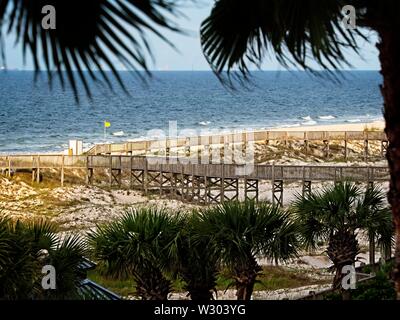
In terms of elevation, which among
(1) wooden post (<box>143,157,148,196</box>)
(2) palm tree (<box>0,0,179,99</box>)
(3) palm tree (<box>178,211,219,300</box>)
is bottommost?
(1) wooden post (<box>143,157,148,196</box>)

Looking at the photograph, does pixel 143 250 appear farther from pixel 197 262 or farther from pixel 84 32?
pixel 84 32

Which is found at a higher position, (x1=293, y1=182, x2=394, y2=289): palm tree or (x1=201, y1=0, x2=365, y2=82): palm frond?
(x1=201, y1=0, x2=365, y2=82): palm frond

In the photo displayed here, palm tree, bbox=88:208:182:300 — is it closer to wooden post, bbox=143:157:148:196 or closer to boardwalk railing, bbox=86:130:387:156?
wooden post, bbox=143:157:148:196

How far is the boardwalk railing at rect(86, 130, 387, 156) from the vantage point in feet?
123

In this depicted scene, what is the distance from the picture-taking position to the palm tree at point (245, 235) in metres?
8.87

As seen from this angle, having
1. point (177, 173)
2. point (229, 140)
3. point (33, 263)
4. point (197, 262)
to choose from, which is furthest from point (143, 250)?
point (229, 140)

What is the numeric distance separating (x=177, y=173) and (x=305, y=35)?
28143 mm

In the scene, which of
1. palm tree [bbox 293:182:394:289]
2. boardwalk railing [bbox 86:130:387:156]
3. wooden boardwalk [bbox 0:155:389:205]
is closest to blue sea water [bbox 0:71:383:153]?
boardwalk railing [bbox 86:130:387:156]

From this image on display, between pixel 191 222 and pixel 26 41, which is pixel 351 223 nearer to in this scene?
pixel 191 222

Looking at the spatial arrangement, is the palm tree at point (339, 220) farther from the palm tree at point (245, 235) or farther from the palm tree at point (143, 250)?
the palm tree at point (143, 250)

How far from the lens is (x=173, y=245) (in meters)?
8.58

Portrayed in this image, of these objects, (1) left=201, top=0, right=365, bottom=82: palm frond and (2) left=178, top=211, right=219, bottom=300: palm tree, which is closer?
(1) left=201, top=0, right=365, bottom=82: palm frond

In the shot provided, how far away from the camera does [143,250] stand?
8438 millimetres

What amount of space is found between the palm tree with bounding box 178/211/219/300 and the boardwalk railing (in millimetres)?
27636
